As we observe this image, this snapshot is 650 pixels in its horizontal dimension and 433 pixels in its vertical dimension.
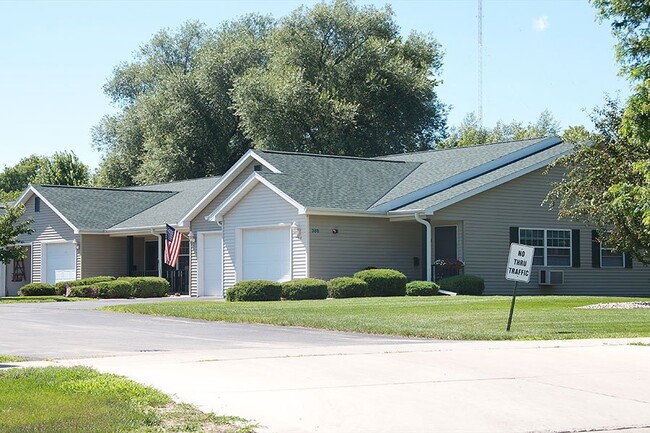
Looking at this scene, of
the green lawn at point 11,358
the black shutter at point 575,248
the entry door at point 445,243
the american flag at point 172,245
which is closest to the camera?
the green lawn at point 11,358

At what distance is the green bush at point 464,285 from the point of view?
3184cm

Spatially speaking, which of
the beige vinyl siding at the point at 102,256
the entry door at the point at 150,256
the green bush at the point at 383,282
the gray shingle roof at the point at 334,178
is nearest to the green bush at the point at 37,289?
the beige vinyl siding at the point at 102,256

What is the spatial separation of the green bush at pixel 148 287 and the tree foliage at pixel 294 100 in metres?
19.6

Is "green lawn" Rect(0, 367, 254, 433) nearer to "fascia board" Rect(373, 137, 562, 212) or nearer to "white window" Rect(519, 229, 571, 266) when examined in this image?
"fascia board" Rect(373, 137, 562, 212)

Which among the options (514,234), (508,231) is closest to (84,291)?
(508,231)

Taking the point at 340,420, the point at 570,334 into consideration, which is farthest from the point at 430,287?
the point at 340,420

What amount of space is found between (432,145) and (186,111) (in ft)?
50.9

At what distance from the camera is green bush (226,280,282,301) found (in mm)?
30016

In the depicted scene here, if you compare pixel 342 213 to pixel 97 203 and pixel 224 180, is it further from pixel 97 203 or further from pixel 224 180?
pixel 97 203

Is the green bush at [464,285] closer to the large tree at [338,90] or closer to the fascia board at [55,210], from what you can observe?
the fascia board at [55,210]

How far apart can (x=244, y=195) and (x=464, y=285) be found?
330 inches

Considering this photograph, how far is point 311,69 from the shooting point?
195 ft

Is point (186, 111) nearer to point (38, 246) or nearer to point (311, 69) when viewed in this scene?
point (311, 69)

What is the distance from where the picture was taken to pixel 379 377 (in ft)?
40.1
